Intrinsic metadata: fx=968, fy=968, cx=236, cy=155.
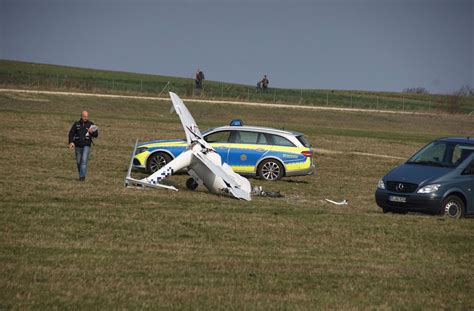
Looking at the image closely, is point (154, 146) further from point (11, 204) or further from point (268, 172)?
point (11, 204)

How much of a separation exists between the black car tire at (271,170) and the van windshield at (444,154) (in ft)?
22.5

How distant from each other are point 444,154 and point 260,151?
25.2ft

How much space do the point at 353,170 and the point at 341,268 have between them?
19.2m

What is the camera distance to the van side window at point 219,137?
2675cm

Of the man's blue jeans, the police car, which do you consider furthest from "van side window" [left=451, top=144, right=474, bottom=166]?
the man's blue jeans

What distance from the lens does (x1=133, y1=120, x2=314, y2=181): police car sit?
26641 millimetres

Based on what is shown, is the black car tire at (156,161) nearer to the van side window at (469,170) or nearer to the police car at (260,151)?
the police car at (260,151)

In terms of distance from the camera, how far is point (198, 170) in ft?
71.1

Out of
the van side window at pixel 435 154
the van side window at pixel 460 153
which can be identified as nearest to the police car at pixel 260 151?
the van side window at pixel 435 154

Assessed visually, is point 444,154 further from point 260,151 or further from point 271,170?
point 260,151

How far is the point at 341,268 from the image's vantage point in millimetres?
13461

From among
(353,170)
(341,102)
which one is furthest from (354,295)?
(341,102)

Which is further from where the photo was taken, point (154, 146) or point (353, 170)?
point (353, 170)

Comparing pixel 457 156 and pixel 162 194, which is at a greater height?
pixel 457 156
